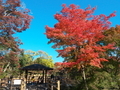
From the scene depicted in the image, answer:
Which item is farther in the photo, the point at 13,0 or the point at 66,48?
the point at 13,0

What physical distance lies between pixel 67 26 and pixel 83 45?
67.8 inches

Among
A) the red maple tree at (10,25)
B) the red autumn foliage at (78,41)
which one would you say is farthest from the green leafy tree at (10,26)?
the red autumn foliage at (78,41)

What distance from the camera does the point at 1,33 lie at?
1309cm

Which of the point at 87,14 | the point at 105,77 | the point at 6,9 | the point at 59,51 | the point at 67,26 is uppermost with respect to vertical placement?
the point at 6,9

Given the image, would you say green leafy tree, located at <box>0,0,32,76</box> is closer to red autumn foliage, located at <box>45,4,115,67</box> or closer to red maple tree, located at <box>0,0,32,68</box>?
red maple tree, located at <box>0,0,32,68</box>

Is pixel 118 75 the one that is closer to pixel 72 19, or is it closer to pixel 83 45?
pixel 83 45

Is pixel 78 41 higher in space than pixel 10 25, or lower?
lower

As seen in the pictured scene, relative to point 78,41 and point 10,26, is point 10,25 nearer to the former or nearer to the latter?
point 10,26

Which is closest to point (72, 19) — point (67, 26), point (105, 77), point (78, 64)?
point (67, 26)

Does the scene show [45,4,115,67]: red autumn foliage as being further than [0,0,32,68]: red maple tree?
No

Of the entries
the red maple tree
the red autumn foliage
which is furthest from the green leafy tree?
the red autumn foliage

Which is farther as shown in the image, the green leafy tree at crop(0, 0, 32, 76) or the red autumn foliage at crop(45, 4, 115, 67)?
the green leafy tree at crop(0, 0, 32, 76)

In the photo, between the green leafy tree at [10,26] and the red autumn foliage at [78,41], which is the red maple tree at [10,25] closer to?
the green leafy tree at [10,26]

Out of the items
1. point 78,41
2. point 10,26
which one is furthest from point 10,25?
point 78,41
